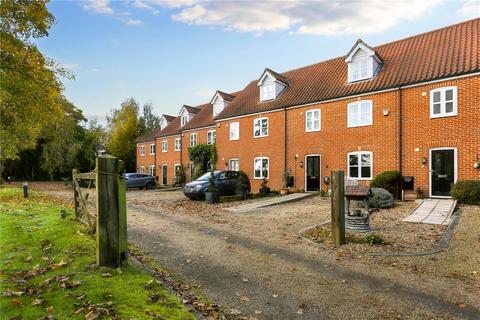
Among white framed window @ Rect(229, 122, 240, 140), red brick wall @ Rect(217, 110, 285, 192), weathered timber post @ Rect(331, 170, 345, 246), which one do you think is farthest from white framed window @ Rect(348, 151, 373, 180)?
weathered timber post @ Rect(331, 170, 345, 246)

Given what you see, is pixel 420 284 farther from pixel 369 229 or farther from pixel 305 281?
pixel 369 229

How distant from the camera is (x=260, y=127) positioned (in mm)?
23312

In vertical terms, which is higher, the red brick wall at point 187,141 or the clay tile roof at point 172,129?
the clay tile roof at point 172,129

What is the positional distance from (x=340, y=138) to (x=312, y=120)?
2.39m

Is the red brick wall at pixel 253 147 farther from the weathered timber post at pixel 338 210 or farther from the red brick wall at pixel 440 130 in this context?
the weathered timber post at pixel 338 210

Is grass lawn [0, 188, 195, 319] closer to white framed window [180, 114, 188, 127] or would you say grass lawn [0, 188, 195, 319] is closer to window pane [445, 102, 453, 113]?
window pane [445, 102, 453, 113]

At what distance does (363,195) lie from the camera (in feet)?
29.1

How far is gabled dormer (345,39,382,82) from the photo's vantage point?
1812 centimetres

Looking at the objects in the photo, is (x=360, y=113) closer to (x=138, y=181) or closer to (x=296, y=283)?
(x=296, y=283)

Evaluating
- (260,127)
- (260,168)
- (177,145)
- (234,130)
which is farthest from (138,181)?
(260,127)

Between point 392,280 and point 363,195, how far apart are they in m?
4.03

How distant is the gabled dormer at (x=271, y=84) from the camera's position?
23.2m

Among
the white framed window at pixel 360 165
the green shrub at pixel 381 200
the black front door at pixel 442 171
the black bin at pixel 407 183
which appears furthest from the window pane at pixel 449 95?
the green shrub at pixel 381 200

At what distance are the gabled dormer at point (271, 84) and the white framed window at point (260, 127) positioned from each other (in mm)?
1891
